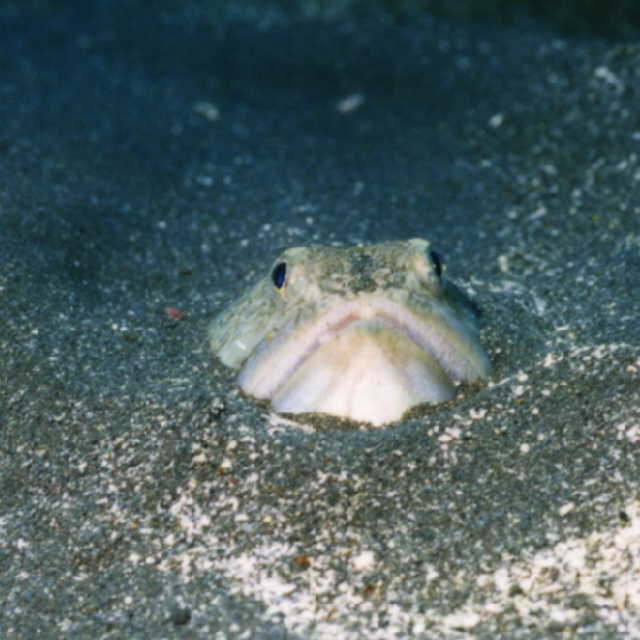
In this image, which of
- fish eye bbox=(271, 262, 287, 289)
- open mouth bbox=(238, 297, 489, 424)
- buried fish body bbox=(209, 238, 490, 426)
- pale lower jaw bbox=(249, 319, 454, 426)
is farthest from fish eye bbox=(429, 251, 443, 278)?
fish eye bbox=(271, 262, 287, 289)

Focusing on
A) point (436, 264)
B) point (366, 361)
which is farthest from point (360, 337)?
point (436, 264)

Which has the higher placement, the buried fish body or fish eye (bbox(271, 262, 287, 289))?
fish eye (bbox(271, 262, 287, 289))

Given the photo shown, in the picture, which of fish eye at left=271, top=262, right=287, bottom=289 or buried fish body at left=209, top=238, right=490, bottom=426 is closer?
buried fish body at left=209, top=238, right=490, bottom=426

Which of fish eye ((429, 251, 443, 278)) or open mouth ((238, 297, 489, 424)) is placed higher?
fish eye ((429, 251, 443, 278))

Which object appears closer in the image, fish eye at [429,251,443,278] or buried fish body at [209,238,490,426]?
buried fish body at [209,238,490,426]

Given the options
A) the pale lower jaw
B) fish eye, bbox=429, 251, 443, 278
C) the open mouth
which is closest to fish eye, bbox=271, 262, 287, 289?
the open mouth

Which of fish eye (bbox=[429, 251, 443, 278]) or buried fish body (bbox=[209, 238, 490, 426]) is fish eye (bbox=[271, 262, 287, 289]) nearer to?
buried fish body (bbox=[209, 238, 490, 426])

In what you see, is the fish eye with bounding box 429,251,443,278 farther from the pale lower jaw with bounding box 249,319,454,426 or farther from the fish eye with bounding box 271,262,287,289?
the fish eye with bounding box 271,262,287,289

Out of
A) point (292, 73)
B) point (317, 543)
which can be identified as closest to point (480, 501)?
point (317, 543)

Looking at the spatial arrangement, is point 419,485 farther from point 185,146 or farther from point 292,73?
point 292,73

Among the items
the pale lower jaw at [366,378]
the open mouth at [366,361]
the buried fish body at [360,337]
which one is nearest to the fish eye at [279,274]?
the buried fish body at [360,337]
